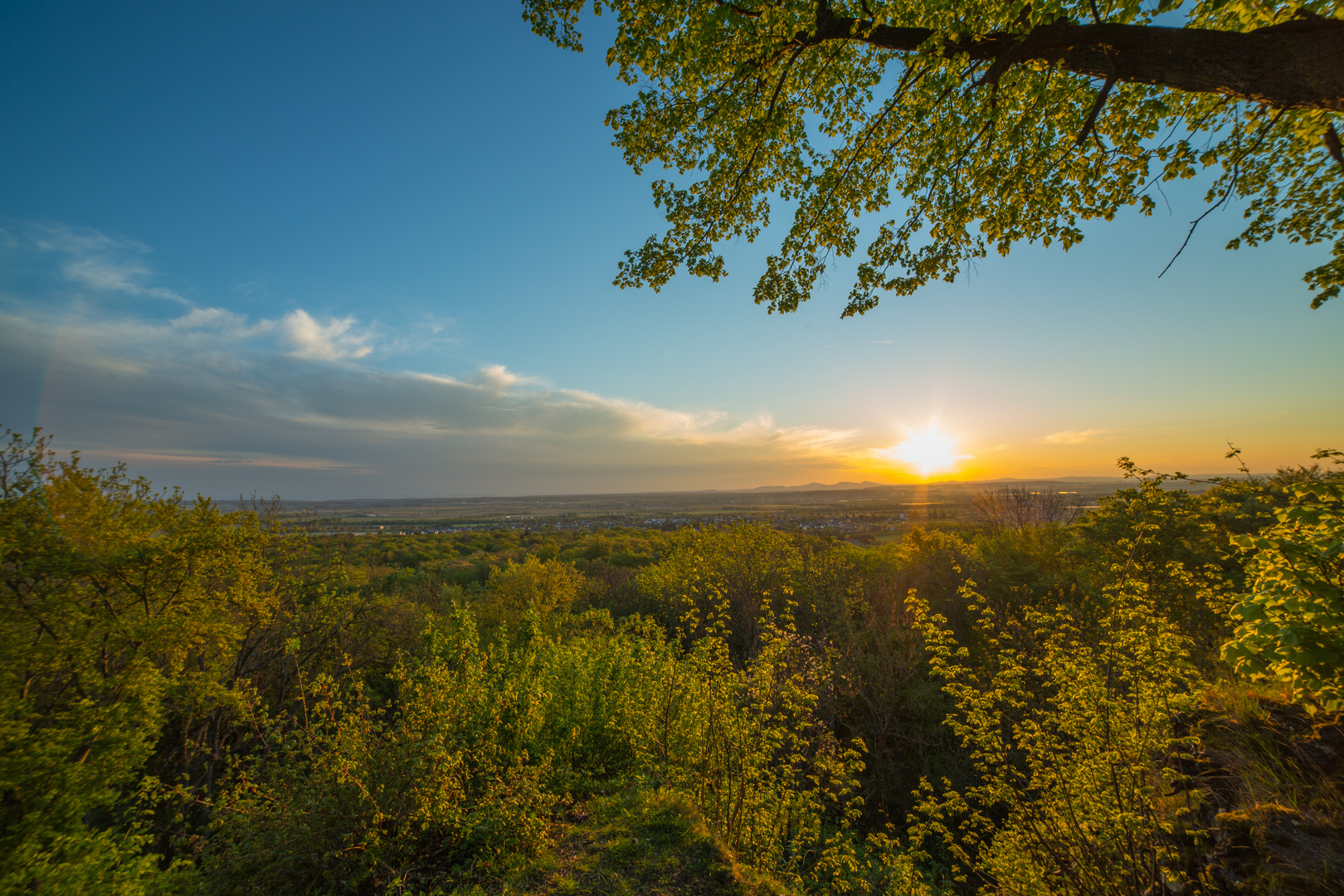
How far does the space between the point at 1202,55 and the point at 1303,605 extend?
4.07 metres

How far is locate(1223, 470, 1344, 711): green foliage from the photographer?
3.13m

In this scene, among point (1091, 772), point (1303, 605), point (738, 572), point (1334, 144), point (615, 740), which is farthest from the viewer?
point (738, 572)

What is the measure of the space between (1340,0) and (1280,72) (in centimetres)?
54

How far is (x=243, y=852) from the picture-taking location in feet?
16.5

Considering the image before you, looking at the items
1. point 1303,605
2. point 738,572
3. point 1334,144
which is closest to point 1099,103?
point 1334,144

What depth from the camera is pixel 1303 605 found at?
10.6ft

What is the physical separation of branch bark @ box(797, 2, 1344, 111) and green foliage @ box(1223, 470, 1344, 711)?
2.96 metres

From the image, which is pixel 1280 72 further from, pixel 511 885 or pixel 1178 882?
Answer: pixel 511 885

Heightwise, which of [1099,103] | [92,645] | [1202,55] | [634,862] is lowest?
[634,862]

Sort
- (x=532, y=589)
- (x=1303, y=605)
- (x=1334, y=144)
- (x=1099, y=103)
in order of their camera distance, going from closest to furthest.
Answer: (x=1303, y=605) < (x=1099, y=103) < (x=1334, y=144) < (x=532, y=589)

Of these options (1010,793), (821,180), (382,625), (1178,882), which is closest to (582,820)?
(1010,793)

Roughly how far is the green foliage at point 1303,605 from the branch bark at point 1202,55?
296 cm

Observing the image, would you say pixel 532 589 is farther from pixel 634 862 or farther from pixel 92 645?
pixel 634 862

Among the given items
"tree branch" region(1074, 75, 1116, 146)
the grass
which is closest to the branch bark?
"tree branch" region(1074, 75, 1116, 146)
